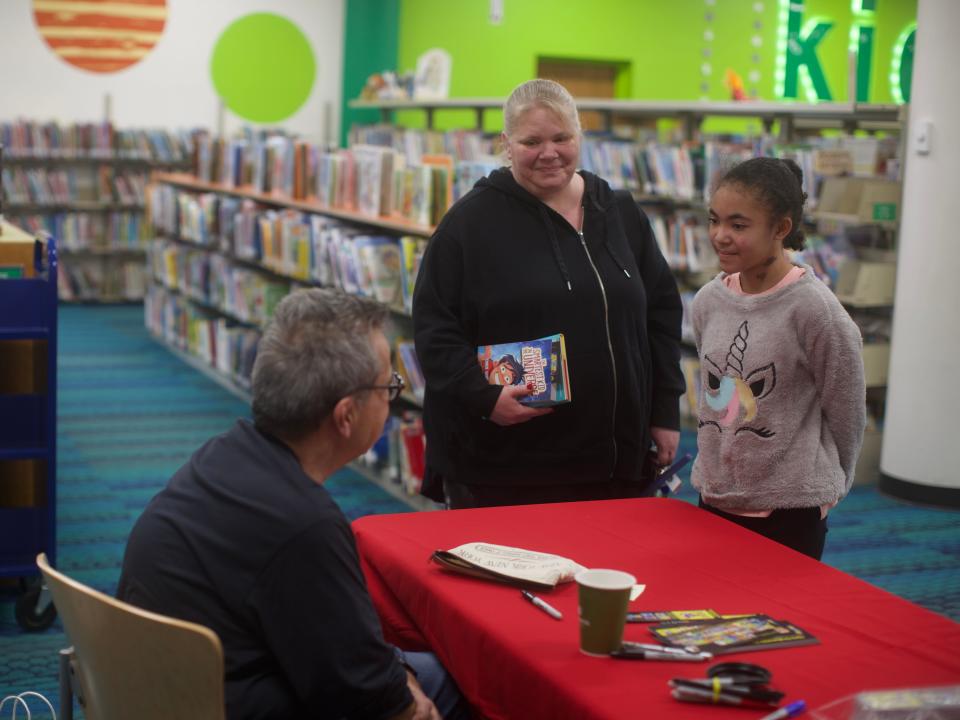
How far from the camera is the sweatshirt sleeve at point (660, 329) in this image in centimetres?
297

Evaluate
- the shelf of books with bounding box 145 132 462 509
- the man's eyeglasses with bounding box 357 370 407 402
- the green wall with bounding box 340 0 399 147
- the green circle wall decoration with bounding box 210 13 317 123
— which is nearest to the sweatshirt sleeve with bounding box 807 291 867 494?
the man's eyeglasses with bounding box 357 370 407 402

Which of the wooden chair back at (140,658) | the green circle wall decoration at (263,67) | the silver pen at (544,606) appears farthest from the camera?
the green circle wall decoration at (263,67)

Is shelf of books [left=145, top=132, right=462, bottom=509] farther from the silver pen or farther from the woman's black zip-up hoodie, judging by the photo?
the silver pen

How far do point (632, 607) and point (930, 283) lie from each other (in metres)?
4.05

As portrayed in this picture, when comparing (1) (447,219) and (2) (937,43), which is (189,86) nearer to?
(2) (937,43)

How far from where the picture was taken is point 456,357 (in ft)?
9.04

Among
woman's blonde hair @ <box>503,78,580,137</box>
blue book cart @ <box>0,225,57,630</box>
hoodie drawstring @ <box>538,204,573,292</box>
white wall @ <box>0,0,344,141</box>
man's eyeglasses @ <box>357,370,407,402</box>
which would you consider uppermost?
white wall @ <box>0,0,344,141</box>

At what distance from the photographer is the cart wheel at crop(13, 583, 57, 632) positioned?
150 inches

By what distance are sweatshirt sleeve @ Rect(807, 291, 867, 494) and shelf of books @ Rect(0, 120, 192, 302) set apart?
10023 mm

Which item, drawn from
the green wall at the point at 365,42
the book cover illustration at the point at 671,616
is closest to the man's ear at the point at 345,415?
the book cover illustration at the point at 671,616

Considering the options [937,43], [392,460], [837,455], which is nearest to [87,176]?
[392,460]

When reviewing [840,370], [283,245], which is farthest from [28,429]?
[283,245]

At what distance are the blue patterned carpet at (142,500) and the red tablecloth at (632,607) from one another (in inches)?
62.9

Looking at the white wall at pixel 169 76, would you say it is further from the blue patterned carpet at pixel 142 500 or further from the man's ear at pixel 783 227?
the man's ear at pixel 783 227
